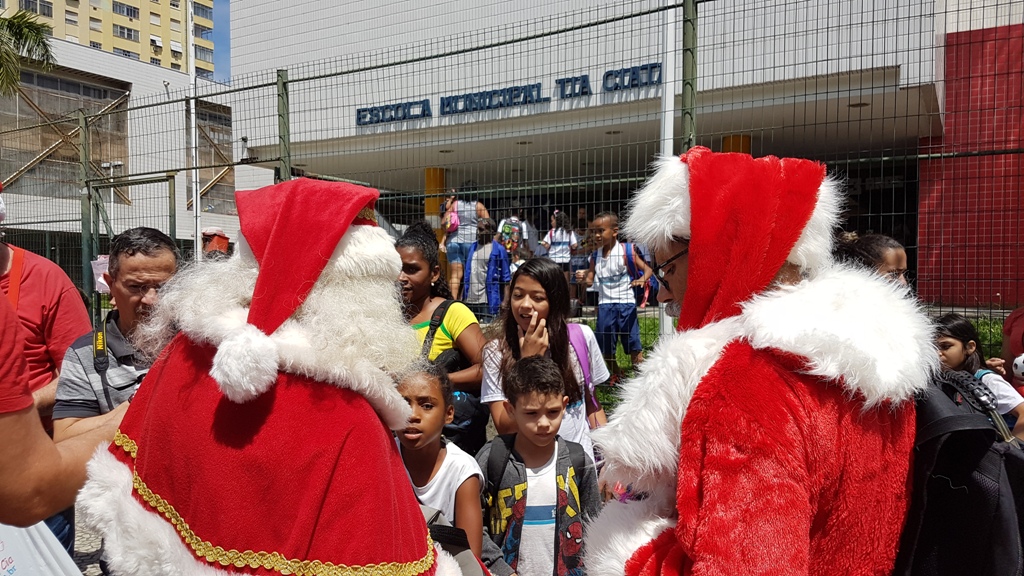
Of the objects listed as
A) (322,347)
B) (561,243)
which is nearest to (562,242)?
(561,243)

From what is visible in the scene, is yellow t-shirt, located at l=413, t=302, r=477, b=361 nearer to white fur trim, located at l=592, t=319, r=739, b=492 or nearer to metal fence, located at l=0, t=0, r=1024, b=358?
metal fence, located at l=0, t=0, r=1024, b=358

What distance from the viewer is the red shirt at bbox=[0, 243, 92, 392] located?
122 inches

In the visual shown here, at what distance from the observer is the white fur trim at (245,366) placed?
5.41ft

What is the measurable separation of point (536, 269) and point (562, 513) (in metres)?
1.33

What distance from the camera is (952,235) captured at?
538 centimetres

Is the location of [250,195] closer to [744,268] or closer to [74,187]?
[744,268]

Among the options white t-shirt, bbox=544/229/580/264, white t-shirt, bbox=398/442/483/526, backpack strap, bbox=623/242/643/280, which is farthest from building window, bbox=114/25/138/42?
white t-shirt, bbox=398/442/483/526

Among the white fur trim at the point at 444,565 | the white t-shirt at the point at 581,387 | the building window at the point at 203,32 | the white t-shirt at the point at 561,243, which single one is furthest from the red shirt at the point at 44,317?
the building window at the point at 203,32

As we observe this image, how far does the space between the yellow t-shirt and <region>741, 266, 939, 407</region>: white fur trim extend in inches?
101

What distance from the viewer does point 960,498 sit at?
1450mm

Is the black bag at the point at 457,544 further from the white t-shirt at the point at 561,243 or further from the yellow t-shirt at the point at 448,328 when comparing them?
the white t-shirt at the point at 561,243

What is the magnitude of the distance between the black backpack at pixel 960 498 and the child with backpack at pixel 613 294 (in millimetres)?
4765

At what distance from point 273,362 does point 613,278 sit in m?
5.41

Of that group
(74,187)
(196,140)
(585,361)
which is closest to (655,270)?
(585,361)
